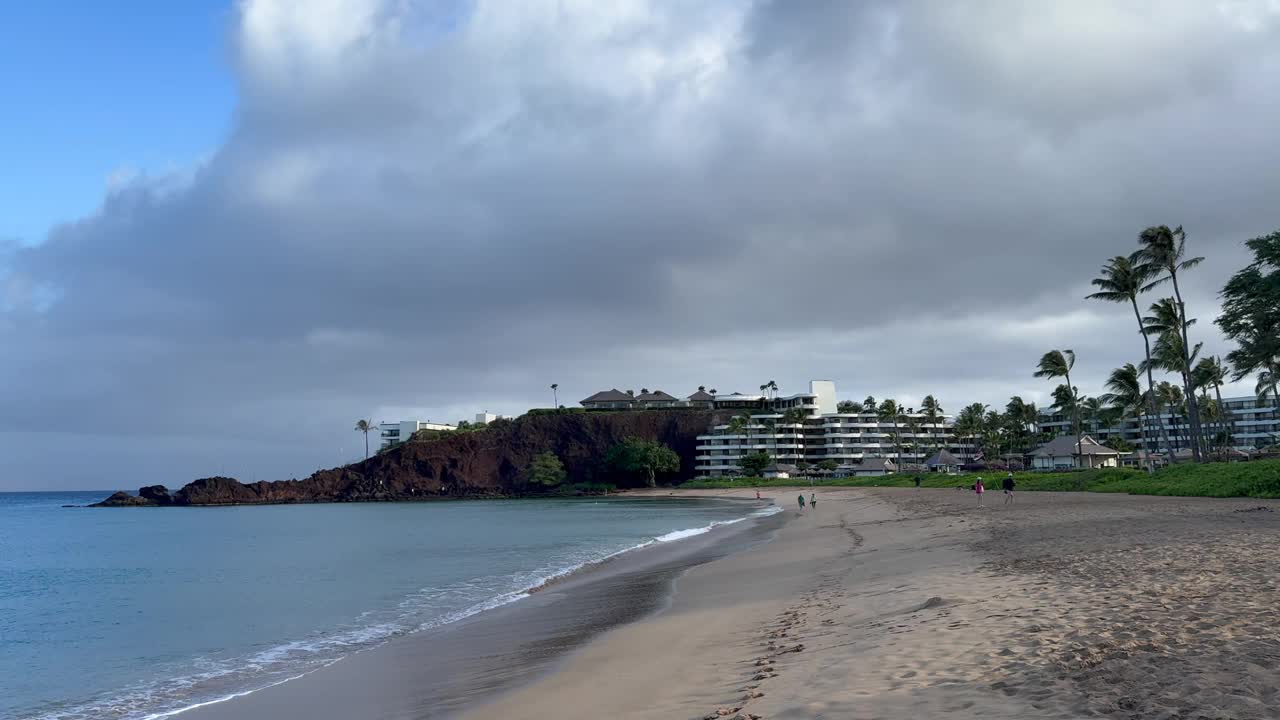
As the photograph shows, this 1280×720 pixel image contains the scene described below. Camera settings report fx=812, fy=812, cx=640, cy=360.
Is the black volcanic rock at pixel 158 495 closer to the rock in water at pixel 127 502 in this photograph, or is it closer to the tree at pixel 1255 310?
the rock in water at pixel 127 502

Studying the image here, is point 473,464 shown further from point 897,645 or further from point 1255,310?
point 897,645

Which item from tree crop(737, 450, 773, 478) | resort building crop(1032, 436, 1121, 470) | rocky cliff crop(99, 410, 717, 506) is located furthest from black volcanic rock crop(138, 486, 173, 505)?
resort building crop(1032, 436, 1121, 470)

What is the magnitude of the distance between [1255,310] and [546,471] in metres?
118

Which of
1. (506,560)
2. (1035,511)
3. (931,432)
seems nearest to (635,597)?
(506,560)

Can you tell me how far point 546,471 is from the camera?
474ft

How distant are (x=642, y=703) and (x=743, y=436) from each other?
452 ft

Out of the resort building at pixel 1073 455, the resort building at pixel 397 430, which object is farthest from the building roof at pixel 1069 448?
the resort building at pixel 397 430

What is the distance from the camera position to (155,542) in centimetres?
5794

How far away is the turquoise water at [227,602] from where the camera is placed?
48.5 ft

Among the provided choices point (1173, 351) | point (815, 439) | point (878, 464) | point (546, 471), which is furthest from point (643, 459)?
point (1173, 351)

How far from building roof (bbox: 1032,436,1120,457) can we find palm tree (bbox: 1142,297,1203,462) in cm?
2187

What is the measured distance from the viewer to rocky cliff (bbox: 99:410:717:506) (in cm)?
14800

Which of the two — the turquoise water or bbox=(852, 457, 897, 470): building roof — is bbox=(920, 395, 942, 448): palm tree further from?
the turquoise water

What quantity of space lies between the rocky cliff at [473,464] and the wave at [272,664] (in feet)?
408
